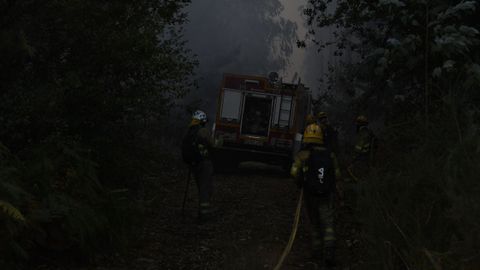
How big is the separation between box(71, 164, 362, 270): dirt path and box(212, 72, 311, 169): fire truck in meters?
3.11

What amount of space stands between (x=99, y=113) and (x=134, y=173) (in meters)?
1.23

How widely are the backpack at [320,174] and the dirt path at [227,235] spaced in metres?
0.87

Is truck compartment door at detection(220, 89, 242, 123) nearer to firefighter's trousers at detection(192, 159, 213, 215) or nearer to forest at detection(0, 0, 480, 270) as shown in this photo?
forest at detection(0, 0, 480, 270)

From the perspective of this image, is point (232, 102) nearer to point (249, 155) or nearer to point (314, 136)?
point (249, 155)

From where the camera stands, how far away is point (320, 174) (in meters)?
6.72

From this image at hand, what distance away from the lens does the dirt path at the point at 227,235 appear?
21.1 feet

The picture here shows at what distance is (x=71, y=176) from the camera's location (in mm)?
6254

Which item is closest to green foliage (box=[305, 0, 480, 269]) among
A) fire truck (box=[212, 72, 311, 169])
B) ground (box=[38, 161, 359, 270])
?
ground (box=[38, 161, 359, 270])

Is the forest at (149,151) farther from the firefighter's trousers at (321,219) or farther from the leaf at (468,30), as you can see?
the firefighter's trousers at (321,219)

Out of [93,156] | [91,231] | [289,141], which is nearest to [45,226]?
[91,231]

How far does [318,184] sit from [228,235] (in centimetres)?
193

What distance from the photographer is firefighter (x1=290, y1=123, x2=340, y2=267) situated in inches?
262

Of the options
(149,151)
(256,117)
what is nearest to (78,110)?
(149,151)

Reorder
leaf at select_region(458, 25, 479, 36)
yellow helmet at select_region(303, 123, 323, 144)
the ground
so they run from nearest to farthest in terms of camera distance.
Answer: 1. leaf at select_region(458, 25, 479, 36)
2. the ground
3. yellow helmet at select_region(303, 123, 323, 144)
